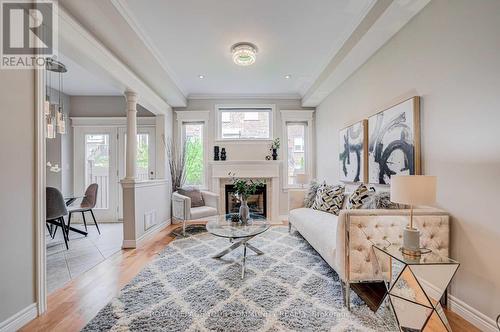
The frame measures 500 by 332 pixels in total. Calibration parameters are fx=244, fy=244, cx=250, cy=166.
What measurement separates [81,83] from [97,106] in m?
0.74

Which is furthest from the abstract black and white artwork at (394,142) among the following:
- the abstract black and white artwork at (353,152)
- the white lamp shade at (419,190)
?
the white lamp shade at (419,190)

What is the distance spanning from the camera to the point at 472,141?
173 centimetres

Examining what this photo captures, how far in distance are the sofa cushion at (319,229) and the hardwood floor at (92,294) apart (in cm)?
95

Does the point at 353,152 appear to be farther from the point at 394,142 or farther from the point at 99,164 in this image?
the point at 99,164

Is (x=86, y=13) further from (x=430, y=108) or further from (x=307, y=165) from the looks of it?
(x=307, y=165)

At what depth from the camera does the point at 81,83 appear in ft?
15.0

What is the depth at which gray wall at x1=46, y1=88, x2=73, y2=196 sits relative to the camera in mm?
4797

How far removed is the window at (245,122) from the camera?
5414mm

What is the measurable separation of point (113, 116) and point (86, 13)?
345 cm

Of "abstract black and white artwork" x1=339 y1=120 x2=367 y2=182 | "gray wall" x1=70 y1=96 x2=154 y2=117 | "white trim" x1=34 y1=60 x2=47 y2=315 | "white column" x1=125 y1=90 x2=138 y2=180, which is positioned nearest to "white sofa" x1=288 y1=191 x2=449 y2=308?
"abstract black and white artwork" x1=339 y1=120 x2=367 y2=182

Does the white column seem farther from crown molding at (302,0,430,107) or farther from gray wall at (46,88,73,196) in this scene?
crown molding at (302,0,430,107)

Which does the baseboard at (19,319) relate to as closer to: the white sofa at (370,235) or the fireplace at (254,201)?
the white sofa at (370,235)

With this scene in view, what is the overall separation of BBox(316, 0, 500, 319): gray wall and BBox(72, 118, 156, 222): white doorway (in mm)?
4830

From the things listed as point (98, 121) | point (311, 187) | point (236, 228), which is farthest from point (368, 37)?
point (98, 121)
